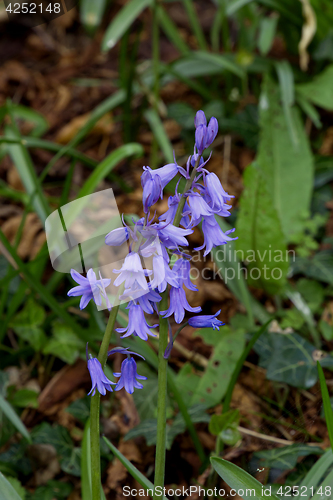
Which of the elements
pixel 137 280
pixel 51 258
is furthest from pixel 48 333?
pixel 137 280

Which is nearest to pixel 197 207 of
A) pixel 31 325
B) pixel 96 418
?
pixel 96 418

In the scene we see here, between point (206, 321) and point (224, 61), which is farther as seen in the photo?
point (224, 61)

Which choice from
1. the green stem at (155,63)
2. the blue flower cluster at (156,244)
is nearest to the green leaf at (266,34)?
the green stem at (155,63)

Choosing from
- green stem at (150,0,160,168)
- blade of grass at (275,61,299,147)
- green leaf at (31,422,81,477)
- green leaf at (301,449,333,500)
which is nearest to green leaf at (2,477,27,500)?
green leaf at (31,422,81,477)

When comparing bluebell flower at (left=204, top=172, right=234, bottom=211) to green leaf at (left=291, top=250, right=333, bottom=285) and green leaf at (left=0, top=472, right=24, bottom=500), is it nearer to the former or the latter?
green leaf at (left=0, top=472, right=24, bottom=500)

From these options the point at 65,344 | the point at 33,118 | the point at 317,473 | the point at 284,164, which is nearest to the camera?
the point at 317,473

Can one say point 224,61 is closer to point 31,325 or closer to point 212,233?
point 31,325

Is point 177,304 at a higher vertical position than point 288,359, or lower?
higher
